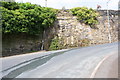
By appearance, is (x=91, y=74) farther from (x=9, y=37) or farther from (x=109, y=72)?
(x=9, y=37)

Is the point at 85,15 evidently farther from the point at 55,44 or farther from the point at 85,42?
the point at 55,44

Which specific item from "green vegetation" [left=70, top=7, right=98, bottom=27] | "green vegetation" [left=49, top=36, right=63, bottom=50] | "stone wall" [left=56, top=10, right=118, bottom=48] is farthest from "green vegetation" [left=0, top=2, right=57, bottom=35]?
"green vegetation" [left=70, top=7, right=98, bottom=27]

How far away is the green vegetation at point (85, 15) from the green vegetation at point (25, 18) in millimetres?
2921

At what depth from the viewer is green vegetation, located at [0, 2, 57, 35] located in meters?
12.0

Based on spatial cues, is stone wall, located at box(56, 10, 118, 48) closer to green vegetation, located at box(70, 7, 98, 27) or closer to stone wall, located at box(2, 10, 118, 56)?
stone wall, located at box(2, 10, 118, 56)

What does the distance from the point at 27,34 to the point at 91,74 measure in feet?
29.2

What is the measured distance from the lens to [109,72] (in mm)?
6789

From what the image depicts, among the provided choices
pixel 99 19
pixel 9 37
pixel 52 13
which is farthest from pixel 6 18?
pixel 99 19

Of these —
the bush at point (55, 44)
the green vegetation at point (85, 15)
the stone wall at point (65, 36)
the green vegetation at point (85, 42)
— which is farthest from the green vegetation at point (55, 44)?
the green vegetation at point (85, 15)

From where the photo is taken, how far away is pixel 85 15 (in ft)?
55.2

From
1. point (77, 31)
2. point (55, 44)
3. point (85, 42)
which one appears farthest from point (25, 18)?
point (85, 42)

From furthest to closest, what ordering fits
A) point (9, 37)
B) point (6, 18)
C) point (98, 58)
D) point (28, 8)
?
point (28, 8) < point (9, 37) < point (6, 18) < point (98, 58)

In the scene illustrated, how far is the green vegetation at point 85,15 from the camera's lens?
16.7 meters

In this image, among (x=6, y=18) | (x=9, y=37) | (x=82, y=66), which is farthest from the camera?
(x=9, y=37)
